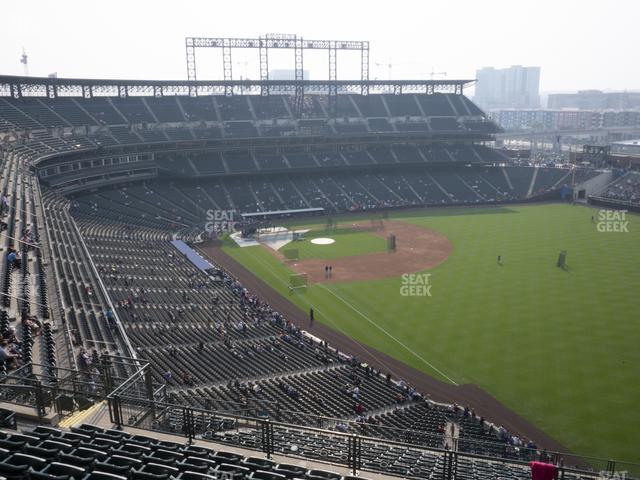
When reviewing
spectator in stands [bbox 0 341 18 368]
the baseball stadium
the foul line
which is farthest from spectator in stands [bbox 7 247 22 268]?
the foul line

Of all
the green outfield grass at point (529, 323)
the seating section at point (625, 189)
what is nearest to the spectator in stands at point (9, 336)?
the green outfield grass at point (529, 323)

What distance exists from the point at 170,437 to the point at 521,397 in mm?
20821

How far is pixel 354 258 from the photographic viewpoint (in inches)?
2087

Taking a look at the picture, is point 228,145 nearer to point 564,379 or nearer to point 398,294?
point 398,294

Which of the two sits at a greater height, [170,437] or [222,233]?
[170,437]

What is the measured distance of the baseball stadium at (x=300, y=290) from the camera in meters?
13.2

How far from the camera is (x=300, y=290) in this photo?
4412 centimetres

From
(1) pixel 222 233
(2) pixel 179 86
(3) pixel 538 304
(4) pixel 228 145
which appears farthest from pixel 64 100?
(3) pixel 538 304

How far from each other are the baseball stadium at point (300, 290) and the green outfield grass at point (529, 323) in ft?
0.68

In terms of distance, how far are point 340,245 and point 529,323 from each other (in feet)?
84.6

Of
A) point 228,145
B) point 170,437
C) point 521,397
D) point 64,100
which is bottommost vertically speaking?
point 521,397

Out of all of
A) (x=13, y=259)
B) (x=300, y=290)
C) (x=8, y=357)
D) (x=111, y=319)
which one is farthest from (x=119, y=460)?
(x=300, y=290)

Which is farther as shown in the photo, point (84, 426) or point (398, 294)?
point (398, 294)

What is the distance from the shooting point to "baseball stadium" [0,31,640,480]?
43.3 ft
